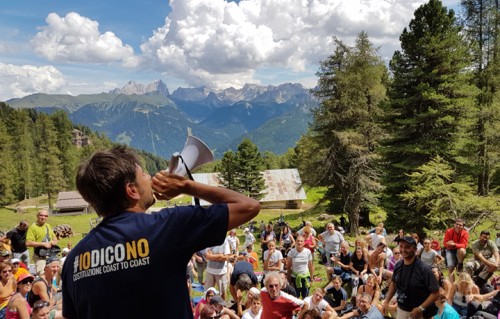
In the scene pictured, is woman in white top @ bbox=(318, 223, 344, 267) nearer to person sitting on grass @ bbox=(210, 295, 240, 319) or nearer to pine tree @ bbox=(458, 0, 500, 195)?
person sitting on grass @ bbox=(210, 295, 240, 319)

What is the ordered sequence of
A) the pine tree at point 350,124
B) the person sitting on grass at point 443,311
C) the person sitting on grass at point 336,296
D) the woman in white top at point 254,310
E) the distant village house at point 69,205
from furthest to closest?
the distant village house at point 69,205 → the pine tree at point 350,124 → the person sitting on grass at point 336,296 → the woman in white top at point 254,310 → the person sitting on grass at point 443,311

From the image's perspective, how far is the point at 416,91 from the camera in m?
20.8

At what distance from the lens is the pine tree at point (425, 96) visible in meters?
19.9

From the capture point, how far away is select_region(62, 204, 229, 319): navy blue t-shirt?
141 centimetres

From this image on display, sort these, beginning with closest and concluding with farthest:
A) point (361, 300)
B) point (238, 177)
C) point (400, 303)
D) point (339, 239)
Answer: point (400, 303) → point (361, 300) → point (339, 239) → point (238, 177)

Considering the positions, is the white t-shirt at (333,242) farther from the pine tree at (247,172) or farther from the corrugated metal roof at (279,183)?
the pine tree at (247,172)

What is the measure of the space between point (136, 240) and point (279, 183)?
183ft

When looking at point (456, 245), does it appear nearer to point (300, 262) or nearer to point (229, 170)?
point (300, 262)

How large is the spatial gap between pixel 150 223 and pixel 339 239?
11.0 metres

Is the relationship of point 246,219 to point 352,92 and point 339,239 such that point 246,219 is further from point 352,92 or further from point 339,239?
point 352,92

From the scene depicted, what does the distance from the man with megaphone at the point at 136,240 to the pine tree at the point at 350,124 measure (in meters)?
23.1

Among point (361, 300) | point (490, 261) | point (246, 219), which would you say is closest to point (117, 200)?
point (246, 219)

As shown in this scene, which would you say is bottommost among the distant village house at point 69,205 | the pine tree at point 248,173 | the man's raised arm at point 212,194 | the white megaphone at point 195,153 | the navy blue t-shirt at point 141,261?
the distant village house at point 69,205

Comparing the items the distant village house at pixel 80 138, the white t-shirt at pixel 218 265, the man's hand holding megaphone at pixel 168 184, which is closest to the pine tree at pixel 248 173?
the white t-shirt at pixel 218 265
